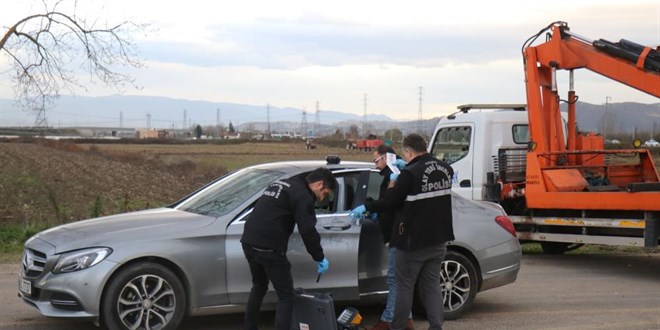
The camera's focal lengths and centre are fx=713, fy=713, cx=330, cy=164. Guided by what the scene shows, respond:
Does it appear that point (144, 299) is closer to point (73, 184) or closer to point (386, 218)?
point (386, 218)

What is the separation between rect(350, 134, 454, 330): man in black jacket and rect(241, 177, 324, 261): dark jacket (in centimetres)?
75

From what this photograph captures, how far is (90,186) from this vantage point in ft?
80.4

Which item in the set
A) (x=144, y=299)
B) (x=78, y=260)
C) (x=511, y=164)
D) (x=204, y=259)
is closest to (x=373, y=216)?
(x=204, y=259)

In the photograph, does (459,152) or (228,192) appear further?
(459,152)

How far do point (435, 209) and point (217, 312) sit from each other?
211 centimetres

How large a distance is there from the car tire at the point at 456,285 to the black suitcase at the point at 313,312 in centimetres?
160

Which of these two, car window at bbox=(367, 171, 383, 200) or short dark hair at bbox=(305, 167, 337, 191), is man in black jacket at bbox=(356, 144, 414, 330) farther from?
short dark hair at bbox=(305, 167, 337, 191)

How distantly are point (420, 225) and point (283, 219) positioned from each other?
1148 mm

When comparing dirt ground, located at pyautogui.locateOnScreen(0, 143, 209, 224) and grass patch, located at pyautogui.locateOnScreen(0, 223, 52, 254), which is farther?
dirt ground, located at pyautogui.locateOnScreen(0, 143, 209, 224)

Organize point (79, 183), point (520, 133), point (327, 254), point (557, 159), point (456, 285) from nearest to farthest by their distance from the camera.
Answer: point (327, 254), point (456, 285), point (557, 159), point (520, 133), point (79, 183)

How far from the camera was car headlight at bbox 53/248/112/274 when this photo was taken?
5836mm

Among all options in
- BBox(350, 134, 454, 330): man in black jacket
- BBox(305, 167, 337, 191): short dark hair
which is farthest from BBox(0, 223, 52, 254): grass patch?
BBox(350, 134, 454, 330): man in black jacket

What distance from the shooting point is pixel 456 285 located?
7.24 metres

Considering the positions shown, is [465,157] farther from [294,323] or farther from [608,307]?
[294,323]
